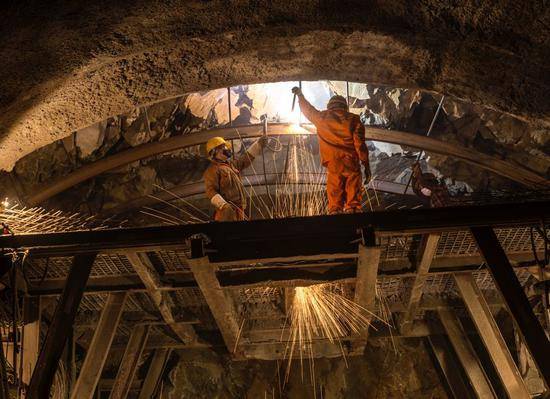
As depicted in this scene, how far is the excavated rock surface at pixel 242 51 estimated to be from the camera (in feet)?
10.1

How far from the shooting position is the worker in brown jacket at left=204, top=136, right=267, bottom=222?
528cm

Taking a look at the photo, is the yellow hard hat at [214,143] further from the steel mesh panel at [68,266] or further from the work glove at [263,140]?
the steel mesh panel at [68,266]

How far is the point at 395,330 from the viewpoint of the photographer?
256 inches

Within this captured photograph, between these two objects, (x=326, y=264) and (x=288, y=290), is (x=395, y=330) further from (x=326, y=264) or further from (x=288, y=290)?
(x=326, y=264)

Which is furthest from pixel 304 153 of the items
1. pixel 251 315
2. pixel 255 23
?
pixel 255 23

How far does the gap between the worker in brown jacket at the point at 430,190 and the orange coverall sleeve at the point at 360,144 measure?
155 cm

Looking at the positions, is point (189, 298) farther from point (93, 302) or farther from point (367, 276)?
point (367, 276)

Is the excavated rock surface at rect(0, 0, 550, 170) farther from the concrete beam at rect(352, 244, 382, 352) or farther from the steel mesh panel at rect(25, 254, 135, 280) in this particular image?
the concrete beam at rect(352, 244, 382, 352)

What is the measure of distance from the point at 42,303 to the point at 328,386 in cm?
442

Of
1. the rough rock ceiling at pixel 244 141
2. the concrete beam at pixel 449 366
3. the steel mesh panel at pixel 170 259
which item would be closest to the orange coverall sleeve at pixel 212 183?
the steel mesh panel at pixel 170 259

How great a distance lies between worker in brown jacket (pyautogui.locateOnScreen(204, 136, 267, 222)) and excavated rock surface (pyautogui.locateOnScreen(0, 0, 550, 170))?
5.38 feet

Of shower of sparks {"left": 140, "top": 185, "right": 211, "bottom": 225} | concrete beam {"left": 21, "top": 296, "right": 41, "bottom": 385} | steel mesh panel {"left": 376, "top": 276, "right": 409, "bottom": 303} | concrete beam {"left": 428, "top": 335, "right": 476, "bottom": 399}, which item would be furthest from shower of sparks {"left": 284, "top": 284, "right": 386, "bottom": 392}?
concrete beam {"left": 21, "top": 296, "right": 41, "bottom": 385}

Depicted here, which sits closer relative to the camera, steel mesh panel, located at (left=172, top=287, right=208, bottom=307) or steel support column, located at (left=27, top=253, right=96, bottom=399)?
steel support column, located at (left=27, top=253, right=96, bottom=399)

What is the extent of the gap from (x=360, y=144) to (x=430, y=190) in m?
1.68
